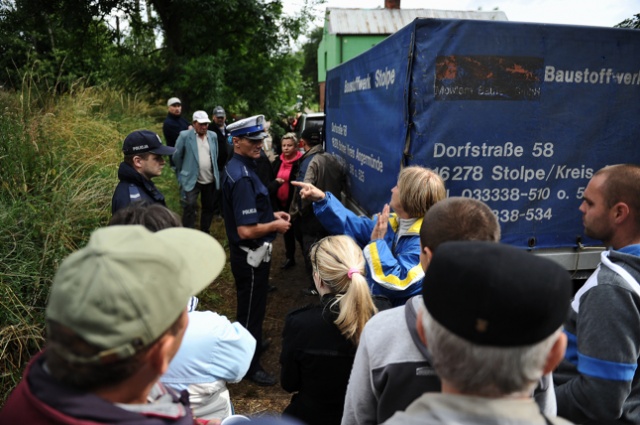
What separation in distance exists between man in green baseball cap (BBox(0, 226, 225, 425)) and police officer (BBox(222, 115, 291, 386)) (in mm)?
2281

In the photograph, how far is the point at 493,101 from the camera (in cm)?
286

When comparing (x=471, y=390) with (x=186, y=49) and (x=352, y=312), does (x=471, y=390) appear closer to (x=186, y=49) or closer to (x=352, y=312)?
(x=352, y=312)

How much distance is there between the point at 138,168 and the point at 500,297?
9.24ft

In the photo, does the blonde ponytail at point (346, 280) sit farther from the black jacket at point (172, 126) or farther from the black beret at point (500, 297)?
the black jacket at point (172, 126)

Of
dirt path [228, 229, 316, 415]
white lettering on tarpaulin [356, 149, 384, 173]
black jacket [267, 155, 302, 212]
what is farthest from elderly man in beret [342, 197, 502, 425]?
black jacket [267, 155, 302, 212]

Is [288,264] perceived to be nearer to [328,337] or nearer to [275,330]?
[275,330]

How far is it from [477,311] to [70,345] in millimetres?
801

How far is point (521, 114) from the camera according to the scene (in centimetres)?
290

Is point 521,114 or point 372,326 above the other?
point 521,114

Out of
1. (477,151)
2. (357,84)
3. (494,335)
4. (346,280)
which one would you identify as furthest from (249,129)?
(494,335)

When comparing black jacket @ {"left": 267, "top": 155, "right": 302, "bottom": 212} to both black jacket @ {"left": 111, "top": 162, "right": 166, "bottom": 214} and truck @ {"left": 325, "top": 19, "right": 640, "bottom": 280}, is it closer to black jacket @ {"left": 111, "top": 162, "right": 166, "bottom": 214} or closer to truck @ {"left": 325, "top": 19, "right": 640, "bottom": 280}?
truck @ {"left": 325, "top": 19, "right": 640, "bottom": 280}

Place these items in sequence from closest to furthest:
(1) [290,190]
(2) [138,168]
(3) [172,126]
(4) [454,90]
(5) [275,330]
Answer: (4) [454,90], (2) [138,168], (5) [275,330], (1) [290,190], (3) [172,126]

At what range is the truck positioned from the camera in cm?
278

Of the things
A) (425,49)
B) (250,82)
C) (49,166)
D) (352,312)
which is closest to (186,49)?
(250,82)
